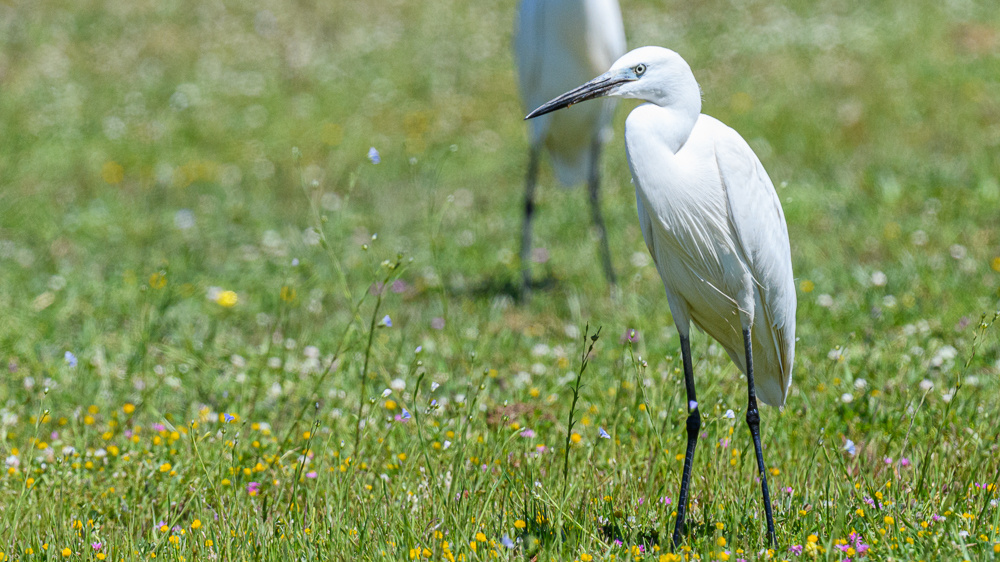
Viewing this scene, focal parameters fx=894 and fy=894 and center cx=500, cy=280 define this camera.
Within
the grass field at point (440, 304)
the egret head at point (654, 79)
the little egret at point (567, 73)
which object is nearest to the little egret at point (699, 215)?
the egret head at point (654, 79)

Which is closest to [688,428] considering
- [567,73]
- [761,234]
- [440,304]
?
[761,234]

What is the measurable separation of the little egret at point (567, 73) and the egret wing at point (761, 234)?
7.20 feet

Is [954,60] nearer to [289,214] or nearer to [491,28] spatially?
[491,28]

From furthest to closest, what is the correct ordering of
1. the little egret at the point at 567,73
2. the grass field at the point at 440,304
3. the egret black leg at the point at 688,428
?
1. the little egret at the point at 567,73
2. the grass field at the point at 440,304
3. the egret black leg at the point at 688,428

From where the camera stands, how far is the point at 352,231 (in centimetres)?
653

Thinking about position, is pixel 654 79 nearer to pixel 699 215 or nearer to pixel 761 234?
pixel 699 215

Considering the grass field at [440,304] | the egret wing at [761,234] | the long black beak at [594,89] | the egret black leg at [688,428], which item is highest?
the long black beak at [594,89]

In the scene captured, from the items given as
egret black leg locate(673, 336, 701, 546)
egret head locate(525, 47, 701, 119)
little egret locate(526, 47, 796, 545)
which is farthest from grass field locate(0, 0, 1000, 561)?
egret head locate(525, 47, 701, 119)

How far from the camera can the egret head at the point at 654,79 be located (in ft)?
6.93

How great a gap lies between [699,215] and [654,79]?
1.15 ft

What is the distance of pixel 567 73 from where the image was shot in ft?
17.0

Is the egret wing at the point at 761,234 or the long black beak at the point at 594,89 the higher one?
the long black beak at the point at 594,89

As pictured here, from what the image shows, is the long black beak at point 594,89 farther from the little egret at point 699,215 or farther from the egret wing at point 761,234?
the egret wing at point 761,234

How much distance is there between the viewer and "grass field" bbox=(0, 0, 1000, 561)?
2.32 m
